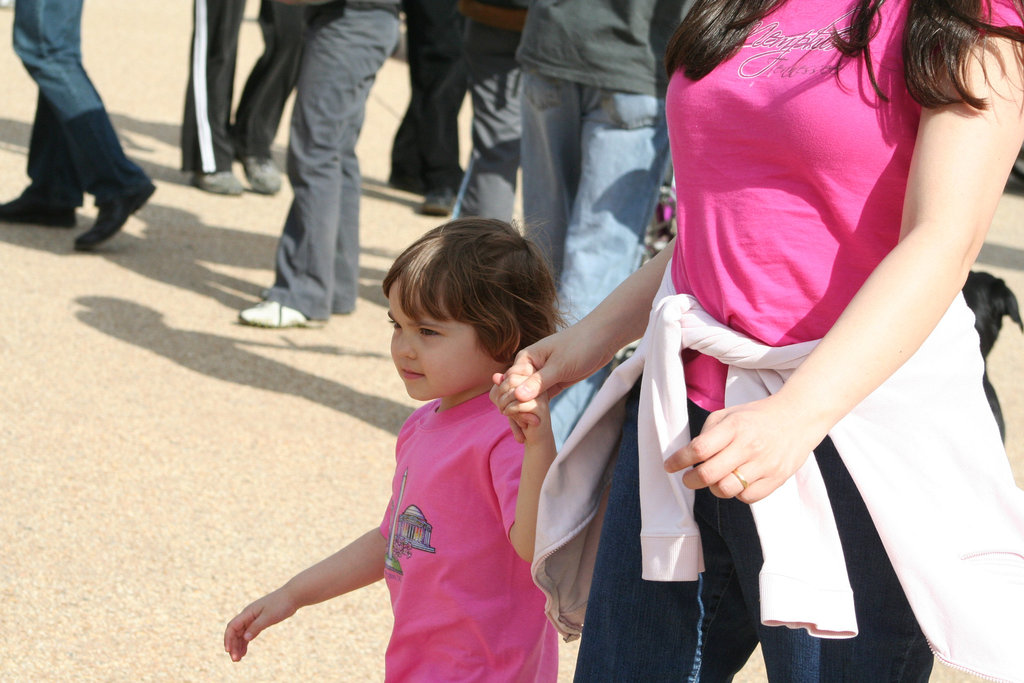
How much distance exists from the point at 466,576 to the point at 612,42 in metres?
1.97

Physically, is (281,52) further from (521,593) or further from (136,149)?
(521,593)

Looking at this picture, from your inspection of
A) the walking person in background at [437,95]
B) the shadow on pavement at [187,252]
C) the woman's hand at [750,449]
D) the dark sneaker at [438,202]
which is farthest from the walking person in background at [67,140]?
the woman's hand at [750,449]

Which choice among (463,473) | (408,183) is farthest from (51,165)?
(463,473)

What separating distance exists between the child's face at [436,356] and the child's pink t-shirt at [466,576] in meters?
0.07

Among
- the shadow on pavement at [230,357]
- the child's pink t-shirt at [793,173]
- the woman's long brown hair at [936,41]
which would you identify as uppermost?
the woman's long brown hair at [936,41]

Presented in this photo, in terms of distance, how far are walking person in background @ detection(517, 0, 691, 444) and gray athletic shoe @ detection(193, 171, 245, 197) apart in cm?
447

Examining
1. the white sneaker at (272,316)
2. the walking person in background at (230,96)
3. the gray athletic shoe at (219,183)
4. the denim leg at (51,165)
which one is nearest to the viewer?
the white sneaker at (272,316)

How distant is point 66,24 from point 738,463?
5.21 meters

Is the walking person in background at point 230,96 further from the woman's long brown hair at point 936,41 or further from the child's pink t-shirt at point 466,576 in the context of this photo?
the woman's long brown hair at point 936,41

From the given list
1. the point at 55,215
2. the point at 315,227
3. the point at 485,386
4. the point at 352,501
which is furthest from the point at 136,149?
the point at 485,386

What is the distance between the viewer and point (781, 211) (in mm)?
1496

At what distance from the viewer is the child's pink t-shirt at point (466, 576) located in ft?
6.03

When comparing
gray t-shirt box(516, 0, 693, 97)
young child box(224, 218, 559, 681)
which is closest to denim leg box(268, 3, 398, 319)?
gray t-shirt box(516, 0, 693, 97)

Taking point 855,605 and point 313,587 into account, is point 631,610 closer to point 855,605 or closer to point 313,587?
point 855,605
